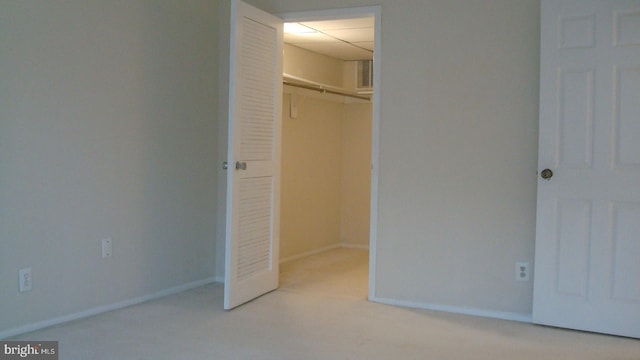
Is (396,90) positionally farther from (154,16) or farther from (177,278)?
(177,278)

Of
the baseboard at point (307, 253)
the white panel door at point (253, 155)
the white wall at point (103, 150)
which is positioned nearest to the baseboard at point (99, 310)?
the white wall at point (103, 150)

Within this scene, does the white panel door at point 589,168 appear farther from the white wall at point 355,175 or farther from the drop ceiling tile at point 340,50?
the white wall at point 355,175

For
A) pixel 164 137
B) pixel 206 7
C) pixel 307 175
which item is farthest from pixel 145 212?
pixel 307 175

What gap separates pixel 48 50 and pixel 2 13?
1.01 feet

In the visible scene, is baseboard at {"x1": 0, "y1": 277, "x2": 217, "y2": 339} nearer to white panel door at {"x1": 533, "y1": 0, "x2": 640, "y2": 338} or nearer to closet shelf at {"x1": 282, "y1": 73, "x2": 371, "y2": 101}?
closet shelf at {"x1": 282, "y1": 73, "x2": 371, "y2": 101}

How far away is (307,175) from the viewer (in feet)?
20.0

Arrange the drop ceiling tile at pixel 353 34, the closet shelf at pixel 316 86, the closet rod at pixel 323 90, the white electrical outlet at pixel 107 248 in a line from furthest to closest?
the closet rod at pixel 323 90 → the closet shelf at pixel 316 86 → the drop ceiling tile at pixel 353 34 → the white electrical outlet at pixel 107 248

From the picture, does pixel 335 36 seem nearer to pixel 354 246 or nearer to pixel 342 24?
pixel 342 24

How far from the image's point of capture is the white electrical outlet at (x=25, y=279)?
10.9ft

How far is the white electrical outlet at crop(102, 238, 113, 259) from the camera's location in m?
3.83

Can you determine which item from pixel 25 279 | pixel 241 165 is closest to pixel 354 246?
pixel 241 165

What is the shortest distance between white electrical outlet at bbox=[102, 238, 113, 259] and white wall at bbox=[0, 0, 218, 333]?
37 mm

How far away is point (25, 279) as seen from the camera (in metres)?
3.35

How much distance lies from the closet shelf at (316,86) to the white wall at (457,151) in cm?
132
